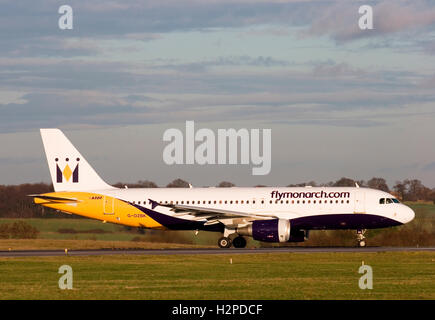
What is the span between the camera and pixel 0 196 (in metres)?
89.9

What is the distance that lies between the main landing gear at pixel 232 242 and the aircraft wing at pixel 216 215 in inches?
44.4

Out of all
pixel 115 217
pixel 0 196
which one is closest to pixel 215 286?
pixel 115 217

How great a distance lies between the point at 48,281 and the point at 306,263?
45.3 feet

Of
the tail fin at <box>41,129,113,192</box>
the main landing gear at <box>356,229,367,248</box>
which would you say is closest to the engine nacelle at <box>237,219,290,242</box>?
the main landing gear at <box>356,229,367,248</box>

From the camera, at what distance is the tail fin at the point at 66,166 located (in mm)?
62281

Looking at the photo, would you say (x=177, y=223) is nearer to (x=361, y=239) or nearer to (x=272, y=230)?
(x=272, y=230)

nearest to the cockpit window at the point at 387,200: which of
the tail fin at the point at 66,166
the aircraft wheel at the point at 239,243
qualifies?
the aircraft wheel at the point at 239,243

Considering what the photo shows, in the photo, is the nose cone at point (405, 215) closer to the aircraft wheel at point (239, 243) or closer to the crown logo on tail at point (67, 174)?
the aircraft wheel at point (239, 243)

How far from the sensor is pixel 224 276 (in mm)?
35562

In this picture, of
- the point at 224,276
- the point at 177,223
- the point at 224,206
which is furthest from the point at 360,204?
the point at 224,276

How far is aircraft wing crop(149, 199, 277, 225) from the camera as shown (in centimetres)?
5788

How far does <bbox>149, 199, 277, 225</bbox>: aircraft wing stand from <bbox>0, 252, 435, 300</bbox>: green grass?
9.46m

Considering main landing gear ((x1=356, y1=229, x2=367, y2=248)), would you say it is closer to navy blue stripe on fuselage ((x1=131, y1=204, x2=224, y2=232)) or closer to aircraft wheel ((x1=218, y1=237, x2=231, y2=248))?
aircraft wheel ((x1=218, y1=237, x2=231, y2=248))
